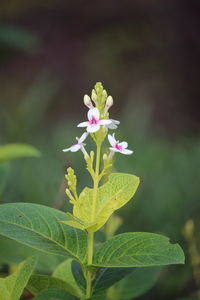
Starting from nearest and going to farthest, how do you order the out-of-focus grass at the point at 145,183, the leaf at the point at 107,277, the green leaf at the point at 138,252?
the green leaf at the point at 138,252 → the leaf at the point at 107,277 → the out-of-focus grass at the point at 145,183

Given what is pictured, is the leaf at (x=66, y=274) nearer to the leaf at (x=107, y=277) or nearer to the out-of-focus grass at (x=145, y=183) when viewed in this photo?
the leaf at (x=107, y=277)

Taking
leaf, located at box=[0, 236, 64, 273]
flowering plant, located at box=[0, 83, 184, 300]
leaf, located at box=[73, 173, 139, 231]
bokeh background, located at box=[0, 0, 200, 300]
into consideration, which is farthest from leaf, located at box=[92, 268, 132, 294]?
bokeh background, located at box=[0, 0, 200, 300]

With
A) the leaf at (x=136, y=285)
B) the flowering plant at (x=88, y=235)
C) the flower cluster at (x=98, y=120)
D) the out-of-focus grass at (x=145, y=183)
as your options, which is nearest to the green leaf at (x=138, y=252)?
the flowering plant at (x=88, y=235)

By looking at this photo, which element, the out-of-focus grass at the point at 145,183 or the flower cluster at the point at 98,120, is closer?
the flower cluster at the point at 98,120

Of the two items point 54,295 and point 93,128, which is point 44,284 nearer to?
point 54,295

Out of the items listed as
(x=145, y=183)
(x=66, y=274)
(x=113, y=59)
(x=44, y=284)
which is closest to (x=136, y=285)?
(x=66, y=274)

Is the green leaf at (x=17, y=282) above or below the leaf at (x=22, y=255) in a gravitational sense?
below
